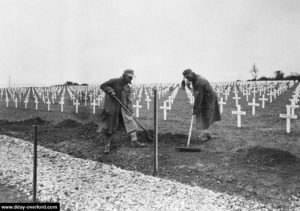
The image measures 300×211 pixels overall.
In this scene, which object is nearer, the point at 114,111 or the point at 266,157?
the point at 266,157

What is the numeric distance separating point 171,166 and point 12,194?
2.78 m

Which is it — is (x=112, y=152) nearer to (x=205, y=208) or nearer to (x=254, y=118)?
(x=205, y=208)

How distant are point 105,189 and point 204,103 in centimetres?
329

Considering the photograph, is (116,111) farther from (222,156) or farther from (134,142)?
(222,156)

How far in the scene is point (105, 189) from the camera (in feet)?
16.0

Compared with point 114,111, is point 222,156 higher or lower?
lower

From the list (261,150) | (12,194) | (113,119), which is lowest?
(12,194)

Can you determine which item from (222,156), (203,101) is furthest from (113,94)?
(222,156)

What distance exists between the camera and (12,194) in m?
4.89

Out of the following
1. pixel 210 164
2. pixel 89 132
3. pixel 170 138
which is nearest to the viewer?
pixel 210 164

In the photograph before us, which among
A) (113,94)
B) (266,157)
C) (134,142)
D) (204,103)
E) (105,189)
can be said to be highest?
(113,94)

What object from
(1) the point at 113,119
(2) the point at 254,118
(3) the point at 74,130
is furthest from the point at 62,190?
(2) the point at 254,118

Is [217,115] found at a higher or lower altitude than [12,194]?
higher

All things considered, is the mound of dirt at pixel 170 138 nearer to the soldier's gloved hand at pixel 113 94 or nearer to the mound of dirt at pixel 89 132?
the mound of dirt at pixel 89 132
